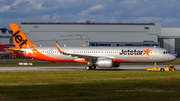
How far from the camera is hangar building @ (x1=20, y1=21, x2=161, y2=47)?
90.9 meters

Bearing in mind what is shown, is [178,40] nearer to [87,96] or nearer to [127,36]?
[127,36]

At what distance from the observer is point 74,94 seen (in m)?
14.5

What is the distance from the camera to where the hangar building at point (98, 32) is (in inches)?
3578

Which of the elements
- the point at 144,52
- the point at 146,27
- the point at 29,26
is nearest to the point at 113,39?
the point at 146,27

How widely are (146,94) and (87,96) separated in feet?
11.9

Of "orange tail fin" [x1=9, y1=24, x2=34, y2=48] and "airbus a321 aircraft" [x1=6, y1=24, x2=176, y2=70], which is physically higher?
"orange tail fin" [x1=9, y1=24, x2=34, y2=48]

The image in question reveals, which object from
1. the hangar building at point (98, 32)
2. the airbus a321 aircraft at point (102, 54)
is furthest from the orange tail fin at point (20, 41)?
the hangar building at point (98, 32)

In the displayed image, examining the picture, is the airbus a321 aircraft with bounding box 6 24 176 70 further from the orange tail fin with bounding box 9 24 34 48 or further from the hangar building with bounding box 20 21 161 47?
the hangar building with bounding box 20 21 161 47

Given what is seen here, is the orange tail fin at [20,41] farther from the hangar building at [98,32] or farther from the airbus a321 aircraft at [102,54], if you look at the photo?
the hangar building at [98,32]

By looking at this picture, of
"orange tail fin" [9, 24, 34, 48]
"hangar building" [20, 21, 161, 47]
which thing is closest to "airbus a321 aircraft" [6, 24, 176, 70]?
"orange tail fin" [9, 24, 34, 48]

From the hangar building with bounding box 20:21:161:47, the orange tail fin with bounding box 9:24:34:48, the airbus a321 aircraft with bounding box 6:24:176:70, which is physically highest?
the hangar building with bounding box 20:21:161:47

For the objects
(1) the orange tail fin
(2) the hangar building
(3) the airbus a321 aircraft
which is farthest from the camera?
(2) the hangar building

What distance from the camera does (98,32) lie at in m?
95.1

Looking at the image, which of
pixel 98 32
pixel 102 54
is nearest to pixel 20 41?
pixel 102 54
